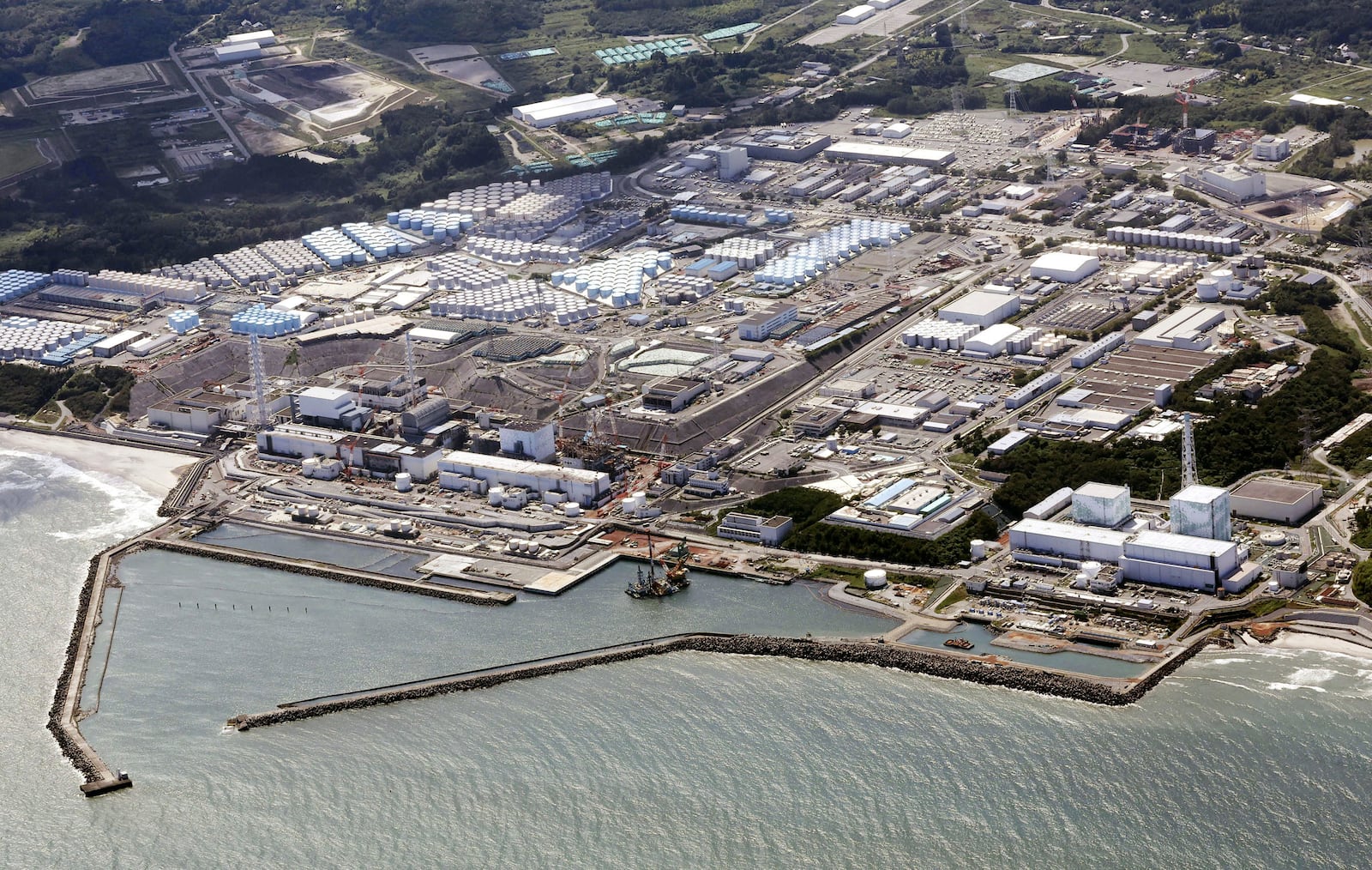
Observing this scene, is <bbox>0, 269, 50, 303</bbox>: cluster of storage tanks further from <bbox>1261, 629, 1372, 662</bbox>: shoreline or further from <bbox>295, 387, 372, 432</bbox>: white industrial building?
<bbox>1261, 629, 1372, 662</bbox>: shoreline

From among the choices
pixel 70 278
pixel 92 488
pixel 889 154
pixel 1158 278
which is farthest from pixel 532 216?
pixel 92 488

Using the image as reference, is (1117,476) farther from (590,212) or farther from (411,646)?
(590,212)

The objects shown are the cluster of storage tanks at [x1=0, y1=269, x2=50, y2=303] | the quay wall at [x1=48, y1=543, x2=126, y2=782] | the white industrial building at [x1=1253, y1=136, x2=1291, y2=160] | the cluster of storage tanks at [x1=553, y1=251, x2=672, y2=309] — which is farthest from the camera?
the white industrial building at [x1=1253, y1=136, x2=1291, y2=160]

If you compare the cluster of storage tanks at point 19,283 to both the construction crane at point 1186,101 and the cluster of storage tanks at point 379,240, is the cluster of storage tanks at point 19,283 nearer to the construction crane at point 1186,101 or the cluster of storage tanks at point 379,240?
the cluster of storage tanks at point 379,240

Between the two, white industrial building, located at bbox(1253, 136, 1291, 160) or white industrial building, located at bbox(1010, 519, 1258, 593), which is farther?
white industrial building, located at bbox(1253, 136, 1291, 160)

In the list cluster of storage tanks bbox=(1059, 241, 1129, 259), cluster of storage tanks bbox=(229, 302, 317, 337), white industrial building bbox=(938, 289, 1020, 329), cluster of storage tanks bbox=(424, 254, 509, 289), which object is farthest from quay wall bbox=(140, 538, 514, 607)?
cluster of storage tanks bbox=(1059, 241, 1129, 259)

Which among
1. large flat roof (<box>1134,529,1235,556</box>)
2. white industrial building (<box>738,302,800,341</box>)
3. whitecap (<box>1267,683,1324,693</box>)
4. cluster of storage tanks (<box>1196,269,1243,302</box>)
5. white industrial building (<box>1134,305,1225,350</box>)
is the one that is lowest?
cluster of storage tanks (<box>1196,269,1243,302</box>)
